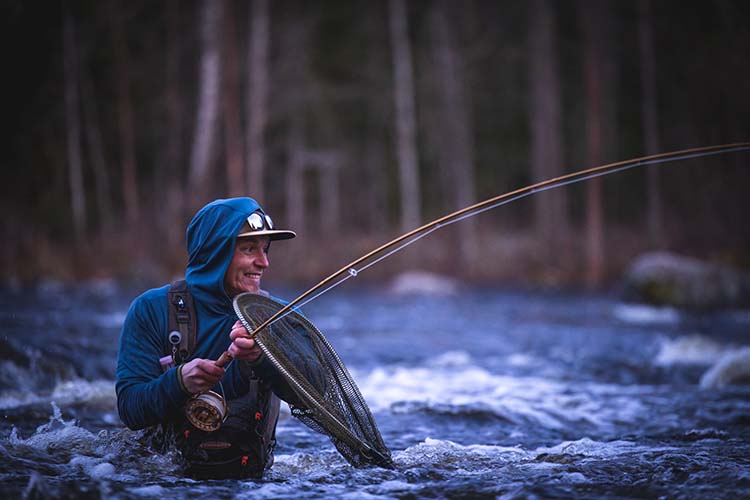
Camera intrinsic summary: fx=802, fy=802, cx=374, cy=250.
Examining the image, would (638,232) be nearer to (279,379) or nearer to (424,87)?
(424,87)

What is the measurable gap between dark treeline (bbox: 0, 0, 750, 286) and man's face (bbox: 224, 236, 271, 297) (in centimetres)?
1676

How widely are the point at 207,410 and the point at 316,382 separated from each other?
0.59 metres

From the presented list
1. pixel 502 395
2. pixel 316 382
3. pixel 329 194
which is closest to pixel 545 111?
pixel 329 194

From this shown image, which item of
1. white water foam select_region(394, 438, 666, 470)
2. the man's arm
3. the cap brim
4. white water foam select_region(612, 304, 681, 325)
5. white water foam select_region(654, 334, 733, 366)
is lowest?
white water foam select_region(394, 438, 666, 470)

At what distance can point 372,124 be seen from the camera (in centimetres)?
3716

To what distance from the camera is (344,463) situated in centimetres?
437

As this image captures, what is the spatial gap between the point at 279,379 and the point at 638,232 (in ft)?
75.0

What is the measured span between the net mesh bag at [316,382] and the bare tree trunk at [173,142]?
17569 mm

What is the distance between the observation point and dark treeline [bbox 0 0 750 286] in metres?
21.2

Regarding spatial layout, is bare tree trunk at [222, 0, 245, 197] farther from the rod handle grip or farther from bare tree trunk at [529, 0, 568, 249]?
the rod handle grip

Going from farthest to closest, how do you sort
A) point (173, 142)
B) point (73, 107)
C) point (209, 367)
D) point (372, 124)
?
point (372, 124) < point (73, 107) < point (173, 142) < point (209, 367)

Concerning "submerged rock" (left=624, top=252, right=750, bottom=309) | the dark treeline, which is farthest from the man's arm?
the dark treeline

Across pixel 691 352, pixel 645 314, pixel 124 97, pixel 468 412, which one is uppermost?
pixel 124 97

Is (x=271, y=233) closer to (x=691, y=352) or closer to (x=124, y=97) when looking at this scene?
(x=691, y=352)
